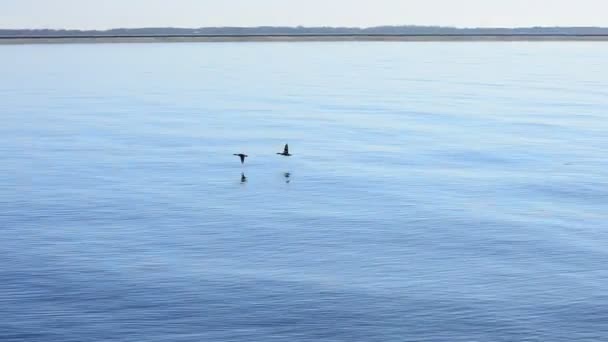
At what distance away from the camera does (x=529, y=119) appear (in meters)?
186

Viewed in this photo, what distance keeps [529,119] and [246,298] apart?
417ft

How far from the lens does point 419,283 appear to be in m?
73.2

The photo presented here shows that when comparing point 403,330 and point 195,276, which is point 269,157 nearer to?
point 195,276

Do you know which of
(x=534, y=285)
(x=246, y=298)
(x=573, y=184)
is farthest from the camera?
(x=573, y=184)

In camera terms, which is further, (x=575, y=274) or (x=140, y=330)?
(x=575, y=274)

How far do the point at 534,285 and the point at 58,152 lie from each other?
84011mm

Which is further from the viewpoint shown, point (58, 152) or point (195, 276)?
point (58, 152)

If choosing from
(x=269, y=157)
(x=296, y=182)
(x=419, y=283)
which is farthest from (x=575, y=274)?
(x=269, y=157)

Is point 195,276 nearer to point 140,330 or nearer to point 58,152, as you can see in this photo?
point 140,330

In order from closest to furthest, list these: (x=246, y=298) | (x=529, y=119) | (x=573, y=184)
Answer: (x=246, y=298)
(x=573, y=184)
(x=529, y=119)

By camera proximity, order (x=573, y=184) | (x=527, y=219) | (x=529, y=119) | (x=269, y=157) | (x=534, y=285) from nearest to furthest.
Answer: (x=534, y=285)
(x=527, y=219)
(x=573, y=184)
(x=269, y=157)
(x=529, y=119)

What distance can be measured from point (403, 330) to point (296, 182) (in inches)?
2117

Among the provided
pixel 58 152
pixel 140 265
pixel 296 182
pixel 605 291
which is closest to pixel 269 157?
pixel 296 182

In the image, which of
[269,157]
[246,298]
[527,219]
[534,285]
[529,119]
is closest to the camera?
[246,298]
